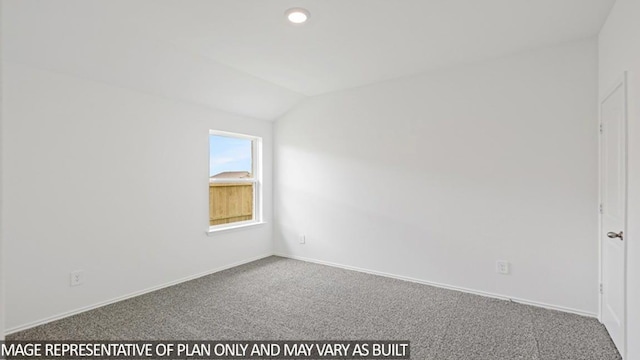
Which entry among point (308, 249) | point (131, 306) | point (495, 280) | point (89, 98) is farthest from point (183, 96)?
point (495, 280)

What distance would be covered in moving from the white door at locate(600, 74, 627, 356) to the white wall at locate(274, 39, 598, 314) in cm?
18

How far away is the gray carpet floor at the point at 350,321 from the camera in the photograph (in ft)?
8.01

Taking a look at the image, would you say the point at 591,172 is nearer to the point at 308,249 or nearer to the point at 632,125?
the point at 632,125

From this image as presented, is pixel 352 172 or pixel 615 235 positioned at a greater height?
pixel 352 172

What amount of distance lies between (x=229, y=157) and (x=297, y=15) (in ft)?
7.97

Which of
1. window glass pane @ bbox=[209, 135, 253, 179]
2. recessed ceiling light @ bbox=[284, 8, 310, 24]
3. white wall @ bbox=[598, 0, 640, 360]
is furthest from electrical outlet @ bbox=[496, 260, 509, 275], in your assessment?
window glass pane @ bbox=[209, 135, 253, 179]

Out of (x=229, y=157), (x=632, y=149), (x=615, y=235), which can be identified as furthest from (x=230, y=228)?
(x=632, y=149)

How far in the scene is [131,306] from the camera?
121 inches

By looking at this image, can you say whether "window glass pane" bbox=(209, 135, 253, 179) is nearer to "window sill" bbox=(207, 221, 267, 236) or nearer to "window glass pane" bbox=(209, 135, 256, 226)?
"window glass pane" bbox=(209, 135, 256, 226)

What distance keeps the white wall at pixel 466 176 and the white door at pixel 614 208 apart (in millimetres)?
183

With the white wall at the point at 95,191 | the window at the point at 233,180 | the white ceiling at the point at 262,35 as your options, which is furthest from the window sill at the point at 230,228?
the white ceiling at the point at 262,35

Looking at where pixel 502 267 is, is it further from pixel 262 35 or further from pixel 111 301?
pixel 111 301

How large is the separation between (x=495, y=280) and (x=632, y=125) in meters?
1.79

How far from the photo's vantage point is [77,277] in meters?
2.96
